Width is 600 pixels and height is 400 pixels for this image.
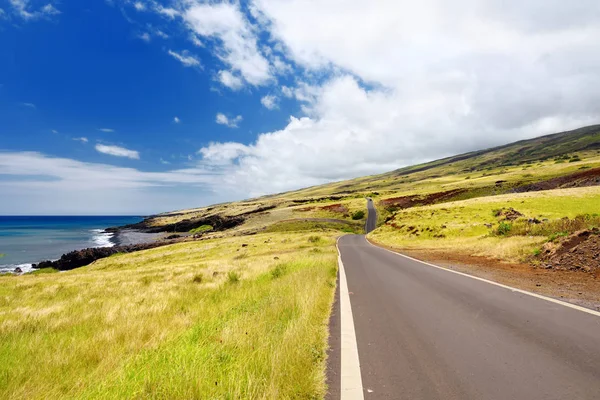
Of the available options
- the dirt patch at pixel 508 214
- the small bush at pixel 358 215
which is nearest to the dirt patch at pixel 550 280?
the dirt patch at pixel 508 214

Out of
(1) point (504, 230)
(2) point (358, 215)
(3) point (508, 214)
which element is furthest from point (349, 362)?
(2) point (358, 215)

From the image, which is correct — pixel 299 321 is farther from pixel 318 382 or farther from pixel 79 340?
pixel 79 340

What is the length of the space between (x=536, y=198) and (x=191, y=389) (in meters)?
52.8

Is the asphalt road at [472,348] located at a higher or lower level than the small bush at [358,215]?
higher

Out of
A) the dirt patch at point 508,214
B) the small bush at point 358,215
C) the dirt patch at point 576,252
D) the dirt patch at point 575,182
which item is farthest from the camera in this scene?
the small bush at point 358,215

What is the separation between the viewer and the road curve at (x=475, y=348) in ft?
12.5

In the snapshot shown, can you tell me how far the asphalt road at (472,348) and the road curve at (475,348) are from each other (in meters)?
0.01

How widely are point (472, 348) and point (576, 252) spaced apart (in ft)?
38.5

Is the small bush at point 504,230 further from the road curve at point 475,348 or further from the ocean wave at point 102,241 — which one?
the ocean wave at point 102,241

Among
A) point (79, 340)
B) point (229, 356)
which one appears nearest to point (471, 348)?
point (229, 356)

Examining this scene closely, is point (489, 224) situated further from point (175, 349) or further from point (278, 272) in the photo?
point (175, 349)

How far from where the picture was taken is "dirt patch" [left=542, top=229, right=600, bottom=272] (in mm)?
11945

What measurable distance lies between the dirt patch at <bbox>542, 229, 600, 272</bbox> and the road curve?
223 inches

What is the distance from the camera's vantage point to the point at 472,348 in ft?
16.6
